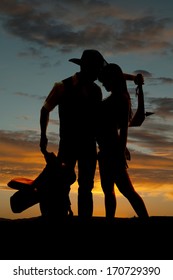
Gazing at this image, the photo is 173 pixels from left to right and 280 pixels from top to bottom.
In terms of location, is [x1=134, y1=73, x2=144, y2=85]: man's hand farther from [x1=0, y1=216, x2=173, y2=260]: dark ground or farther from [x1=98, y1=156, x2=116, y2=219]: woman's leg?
[x1=0, y1=216, x2=173, y2=260]: dark ground

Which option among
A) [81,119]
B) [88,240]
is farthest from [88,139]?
[88,240]

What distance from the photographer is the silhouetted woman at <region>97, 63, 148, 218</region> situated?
8.64m

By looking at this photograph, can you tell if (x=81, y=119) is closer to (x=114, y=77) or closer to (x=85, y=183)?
(x=114, y=77)

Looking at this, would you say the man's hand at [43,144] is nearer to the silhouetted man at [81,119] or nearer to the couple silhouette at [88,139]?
the couple silhouette at [88,139]

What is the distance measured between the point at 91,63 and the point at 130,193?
7.01 feet

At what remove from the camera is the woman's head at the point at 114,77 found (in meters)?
8.66

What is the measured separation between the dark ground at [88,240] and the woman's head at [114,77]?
209cm

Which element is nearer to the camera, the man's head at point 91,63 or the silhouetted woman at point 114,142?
the silhouetted woman at point 114,142

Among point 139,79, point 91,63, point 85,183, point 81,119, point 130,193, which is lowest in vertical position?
point 130,193

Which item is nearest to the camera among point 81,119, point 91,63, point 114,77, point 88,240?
point 88,240

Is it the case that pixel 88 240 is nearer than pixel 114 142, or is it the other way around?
pixel 88 240

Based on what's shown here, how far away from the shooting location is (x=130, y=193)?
873 centimetres

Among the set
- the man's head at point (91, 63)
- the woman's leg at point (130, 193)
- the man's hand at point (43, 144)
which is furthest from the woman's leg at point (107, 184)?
the man's head at point (91, 63)
